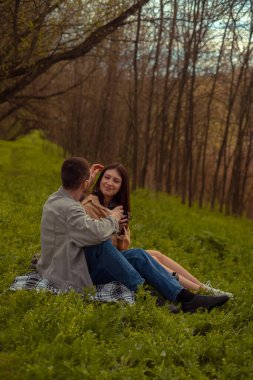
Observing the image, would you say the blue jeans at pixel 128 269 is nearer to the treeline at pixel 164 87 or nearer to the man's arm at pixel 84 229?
the man's arm at pixel 84 229

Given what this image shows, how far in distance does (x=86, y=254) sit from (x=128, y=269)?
0.51m

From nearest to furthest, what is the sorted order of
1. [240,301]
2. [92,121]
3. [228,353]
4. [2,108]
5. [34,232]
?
1. [228,353]
2. [240,301]
3. [34,232]
4. [2,108]
5. [92,121]

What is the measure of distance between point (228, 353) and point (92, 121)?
84.5 ft

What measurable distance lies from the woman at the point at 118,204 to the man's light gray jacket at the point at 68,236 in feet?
2.21

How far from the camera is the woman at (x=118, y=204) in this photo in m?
6.25

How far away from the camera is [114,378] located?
12.8 feet

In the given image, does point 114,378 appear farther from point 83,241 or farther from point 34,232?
point 34,232

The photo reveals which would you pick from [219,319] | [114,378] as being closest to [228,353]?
[219,319]

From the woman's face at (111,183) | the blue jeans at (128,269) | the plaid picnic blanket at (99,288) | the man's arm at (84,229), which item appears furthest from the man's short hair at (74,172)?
the plaid picnic blanket at (99,288)

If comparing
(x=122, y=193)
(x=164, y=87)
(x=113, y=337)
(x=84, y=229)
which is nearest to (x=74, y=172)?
(x=84, y=229)

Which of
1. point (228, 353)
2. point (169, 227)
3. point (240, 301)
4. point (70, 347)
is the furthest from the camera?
point (169, 227)

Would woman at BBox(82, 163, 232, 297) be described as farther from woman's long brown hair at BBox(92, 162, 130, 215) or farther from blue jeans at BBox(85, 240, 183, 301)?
blue jeans at BBox(85, 240, 183, 301)

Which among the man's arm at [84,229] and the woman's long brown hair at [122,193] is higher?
the woman's long brown hair at [122,193]

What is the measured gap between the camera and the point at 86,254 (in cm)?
564
